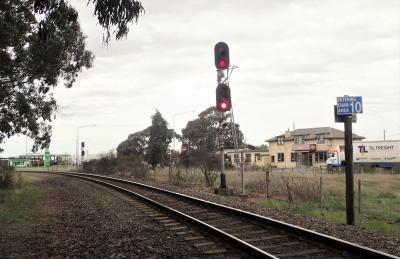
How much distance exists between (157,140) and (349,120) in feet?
166

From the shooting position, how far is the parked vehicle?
2539 inches

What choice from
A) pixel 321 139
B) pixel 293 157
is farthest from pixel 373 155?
Answer: pixel 293 157

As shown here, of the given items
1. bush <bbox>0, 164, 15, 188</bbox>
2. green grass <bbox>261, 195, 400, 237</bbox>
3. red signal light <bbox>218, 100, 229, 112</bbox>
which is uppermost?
red signal light <bbox>218, 100, 229, 112</bbox>

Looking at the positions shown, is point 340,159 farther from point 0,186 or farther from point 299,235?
point 299,235

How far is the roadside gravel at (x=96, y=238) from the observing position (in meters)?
8.45

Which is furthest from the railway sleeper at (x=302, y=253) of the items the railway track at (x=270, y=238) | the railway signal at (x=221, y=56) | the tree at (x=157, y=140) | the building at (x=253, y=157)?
the building at (x=253, y=157)

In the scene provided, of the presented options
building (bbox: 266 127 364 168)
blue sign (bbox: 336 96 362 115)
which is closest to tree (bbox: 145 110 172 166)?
building (bbox: 266 127 364 168)

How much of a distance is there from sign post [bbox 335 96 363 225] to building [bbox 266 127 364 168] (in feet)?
219

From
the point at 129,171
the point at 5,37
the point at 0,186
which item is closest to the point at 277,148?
the point at 129,171

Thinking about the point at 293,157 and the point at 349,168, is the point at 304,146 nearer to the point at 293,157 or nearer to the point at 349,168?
the point at 293,157

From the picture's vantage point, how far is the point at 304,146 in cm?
8262

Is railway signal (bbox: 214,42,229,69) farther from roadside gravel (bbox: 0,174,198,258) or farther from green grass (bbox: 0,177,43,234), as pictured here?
green grass (bbox: 0,177,43,234)

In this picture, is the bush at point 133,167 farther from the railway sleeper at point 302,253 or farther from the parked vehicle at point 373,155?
the railway sleeper at point 302,253

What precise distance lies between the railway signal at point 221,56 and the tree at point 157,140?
4041 cm
